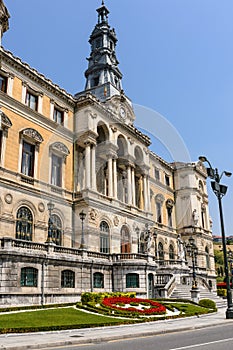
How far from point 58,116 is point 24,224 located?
13441 mm

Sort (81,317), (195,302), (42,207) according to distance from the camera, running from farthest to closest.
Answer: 1. (42,207)
2. (195,302)
3. (81,317)

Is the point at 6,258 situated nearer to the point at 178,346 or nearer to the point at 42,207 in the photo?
the point at 42,207

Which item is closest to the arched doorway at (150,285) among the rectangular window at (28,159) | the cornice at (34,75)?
the rectangular window at (28,159)

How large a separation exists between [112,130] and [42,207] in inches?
593

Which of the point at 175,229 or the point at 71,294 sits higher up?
the point at 175,229

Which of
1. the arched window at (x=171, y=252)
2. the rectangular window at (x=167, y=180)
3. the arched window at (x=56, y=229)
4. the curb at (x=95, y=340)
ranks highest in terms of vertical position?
the rectangular window at (x=167, y=180)

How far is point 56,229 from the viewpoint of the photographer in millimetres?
36188

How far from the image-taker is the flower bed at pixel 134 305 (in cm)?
2302

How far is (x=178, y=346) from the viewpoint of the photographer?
1175 cm

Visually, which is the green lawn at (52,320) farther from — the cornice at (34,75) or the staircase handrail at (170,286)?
the cornice at (34,75)

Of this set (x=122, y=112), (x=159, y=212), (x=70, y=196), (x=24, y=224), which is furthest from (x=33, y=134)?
(x=159, y=212)

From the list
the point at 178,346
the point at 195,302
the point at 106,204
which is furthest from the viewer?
the point at 106,204

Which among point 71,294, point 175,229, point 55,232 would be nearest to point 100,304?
point 71,294

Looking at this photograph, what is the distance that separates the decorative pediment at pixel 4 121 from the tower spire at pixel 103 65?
21.6 metres
